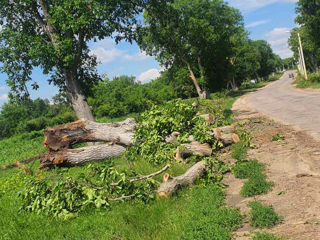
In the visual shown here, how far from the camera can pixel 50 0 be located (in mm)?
13500

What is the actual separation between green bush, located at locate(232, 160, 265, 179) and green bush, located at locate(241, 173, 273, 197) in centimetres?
57

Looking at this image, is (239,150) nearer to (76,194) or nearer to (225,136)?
(225,136)

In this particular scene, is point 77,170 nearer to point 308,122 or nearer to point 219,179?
point 219,179

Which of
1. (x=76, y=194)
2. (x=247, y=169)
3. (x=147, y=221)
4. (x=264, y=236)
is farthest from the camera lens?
(x=247, y=169)

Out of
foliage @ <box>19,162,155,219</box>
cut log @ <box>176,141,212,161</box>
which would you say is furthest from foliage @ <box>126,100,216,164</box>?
foliage @ <box>19,162,155,219</box>

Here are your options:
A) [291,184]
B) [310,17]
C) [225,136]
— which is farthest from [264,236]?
[310,17]

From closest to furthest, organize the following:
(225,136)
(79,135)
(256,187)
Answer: (256,187), (225,136), (79,135)

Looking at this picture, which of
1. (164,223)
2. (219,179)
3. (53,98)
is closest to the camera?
(164,223)

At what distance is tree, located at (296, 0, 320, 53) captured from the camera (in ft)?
102

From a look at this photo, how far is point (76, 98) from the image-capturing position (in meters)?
14.2

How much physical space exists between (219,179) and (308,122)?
242 inches

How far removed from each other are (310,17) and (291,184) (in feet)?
105

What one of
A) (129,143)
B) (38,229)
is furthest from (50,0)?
(38,229)

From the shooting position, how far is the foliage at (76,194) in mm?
5621
